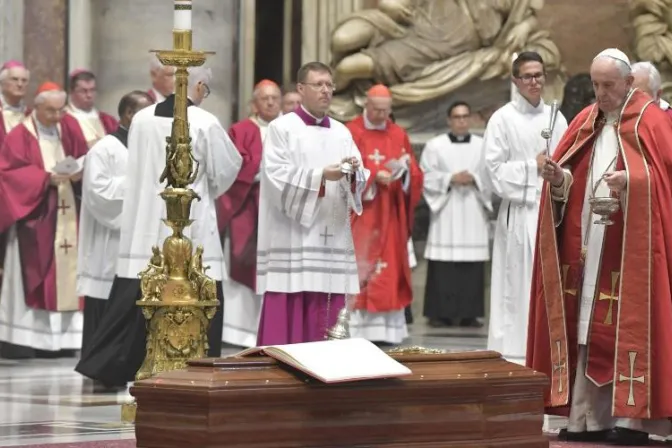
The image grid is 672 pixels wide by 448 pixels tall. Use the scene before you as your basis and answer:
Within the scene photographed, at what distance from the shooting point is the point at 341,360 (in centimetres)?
569

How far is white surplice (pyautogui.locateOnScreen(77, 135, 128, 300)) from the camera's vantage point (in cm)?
1109

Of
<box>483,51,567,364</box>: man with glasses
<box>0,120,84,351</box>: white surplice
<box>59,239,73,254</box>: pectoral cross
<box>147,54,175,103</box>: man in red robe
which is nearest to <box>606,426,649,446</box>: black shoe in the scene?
<box>483,51,567,364</box>: man with glasses

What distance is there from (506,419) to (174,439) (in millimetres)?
1176

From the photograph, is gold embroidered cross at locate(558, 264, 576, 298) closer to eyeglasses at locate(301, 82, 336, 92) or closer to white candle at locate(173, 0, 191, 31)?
white candle at locate(173, 0, 191, 31)

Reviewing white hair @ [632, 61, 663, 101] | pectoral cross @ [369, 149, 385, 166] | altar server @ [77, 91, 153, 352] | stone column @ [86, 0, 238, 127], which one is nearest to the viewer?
white hair @ [632, 61, 663, 101]

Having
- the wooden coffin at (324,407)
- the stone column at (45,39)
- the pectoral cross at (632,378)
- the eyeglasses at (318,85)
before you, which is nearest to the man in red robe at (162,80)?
the eyeglasses at (318,85)

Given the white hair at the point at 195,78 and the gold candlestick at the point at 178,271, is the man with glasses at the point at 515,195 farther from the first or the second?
the gold candlestick at the point at 178,271

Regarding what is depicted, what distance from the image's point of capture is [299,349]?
5.72 meters

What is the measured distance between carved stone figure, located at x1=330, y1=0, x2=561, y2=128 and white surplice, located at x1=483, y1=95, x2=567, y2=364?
4.60 metres

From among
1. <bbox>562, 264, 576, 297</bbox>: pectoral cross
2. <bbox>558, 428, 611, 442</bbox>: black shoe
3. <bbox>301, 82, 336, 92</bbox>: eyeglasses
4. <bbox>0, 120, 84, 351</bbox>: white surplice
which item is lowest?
<bbox>558, 428, 611, 442</bbox>: black shoe

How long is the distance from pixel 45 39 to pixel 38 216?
2.68 meters

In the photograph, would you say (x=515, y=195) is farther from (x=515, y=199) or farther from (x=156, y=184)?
(x=156, y=184)

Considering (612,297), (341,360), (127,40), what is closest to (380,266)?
(127,40)

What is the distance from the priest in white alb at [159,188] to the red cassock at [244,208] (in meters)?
3.00
